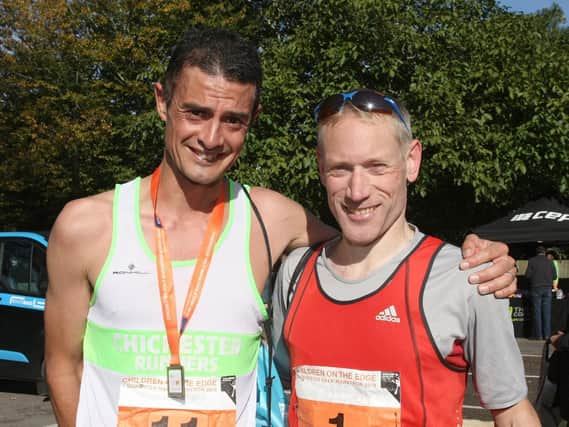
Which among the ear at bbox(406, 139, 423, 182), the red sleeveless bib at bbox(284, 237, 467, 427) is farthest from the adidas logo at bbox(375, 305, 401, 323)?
the ear at bbox(406, 139, 423, 182)

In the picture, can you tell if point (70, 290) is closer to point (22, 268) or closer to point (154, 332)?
point (154, 332)

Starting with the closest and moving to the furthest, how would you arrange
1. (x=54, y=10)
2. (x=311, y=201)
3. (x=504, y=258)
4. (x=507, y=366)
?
(x=507, y=366)
(x=504, y=258)
(x=311, y=201)
(x=54, y=10)

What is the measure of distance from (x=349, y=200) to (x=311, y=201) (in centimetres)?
1108

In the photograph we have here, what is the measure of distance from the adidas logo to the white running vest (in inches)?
21.5

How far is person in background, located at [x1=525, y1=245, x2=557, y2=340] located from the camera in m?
13.2

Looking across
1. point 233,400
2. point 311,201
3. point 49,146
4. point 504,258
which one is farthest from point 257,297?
point 49,146

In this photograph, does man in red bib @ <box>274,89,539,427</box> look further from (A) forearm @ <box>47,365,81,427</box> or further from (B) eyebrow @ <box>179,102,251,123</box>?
(A) forearm @ <box>47,365,81,427</box>

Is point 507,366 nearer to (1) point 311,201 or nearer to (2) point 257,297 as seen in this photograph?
(2) point 257,297

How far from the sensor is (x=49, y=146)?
18.2 m

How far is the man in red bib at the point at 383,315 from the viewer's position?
195 cm

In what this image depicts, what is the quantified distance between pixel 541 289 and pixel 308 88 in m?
5.90

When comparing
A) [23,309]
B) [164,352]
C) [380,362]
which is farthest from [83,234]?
[23,309]

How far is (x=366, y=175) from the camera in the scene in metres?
2.14

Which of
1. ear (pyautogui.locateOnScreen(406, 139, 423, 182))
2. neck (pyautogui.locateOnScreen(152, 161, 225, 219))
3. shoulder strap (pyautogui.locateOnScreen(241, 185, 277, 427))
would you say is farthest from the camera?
neck (pyautogui.locateOnScreen(152, 161, 225, 219))
